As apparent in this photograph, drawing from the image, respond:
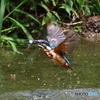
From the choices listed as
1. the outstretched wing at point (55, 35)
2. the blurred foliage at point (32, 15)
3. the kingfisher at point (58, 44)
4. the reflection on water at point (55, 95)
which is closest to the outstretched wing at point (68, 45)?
the kingfisher at point (58, 44)

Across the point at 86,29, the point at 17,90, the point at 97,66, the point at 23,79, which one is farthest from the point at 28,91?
the point at 86,29

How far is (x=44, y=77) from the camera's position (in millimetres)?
4742

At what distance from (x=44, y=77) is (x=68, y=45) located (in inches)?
41.5

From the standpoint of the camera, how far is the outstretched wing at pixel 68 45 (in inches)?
147

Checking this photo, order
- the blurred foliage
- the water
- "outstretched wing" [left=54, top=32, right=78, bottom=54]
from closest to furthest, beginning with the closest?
"outstretched wing" [left=54, top=32, right=78, bottom=54], the water, the blurred foliage

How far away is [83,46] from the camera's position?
276 inches

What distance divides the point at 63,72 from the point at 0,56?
1317 mm

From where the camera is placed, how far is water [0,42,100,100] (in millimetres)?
3877

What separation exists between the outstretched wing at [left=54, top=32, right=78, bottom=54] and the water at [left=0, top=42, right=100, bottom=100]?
0.46m

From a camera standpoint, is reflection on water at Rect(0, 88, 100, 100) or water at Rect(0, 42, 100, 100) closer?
reflection on water at Rect(0, 88, 100, 100)

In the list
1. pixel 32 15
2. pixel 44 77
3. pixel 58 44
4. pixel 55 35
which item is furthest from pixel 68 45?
pixel 32 15

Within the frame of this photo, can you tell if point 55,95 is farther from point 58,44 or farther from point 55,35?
point 55,35

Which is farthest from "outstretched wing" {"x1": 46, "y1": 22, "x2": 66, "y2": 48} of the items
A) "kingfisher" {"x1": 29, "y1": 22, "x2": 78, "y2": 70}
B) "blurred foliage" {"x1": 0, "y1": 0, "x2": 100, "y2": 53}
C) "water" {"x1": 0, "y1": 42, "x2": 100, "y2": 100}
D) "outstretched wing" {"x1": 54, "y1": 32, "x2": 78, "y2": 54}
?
"blurred foliage" {"x1": 0, "y1": 0, "x2": 100, "y2": 53}

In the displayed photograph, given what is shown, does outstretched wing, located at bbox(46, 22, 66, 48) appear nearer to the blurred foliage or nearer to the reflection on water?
the reflection on water
